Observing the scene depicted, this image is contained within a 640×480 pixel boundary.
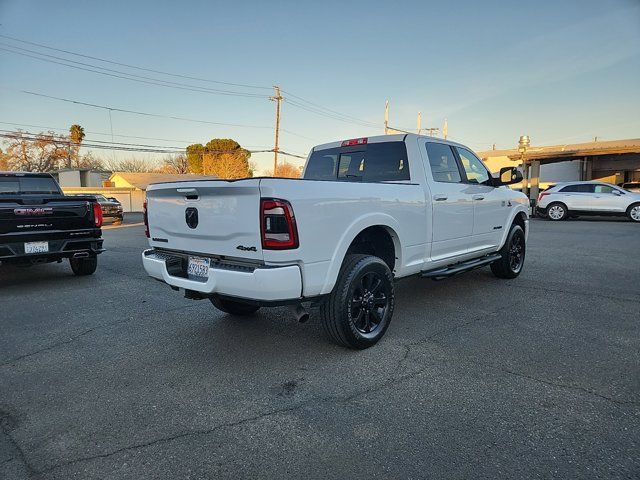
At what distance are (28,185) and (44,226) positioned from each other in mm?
1552

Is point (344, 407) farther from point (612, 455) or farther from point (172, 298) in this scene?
point (172, 298)

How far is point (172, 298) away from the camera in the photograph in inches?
220

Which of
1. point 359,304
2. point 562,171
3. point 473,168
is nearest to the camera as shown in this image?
point 359,304

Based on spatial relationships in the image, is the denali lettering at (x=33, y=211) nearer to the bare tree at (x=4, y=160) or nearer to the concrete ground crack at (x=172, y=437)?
the concrete ground crack at (x=172, y=437)

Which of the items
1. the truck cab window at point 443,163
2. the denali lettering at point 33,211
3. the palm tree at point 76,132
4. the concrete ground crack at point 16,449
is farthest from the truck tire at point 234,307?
the palm tree at point 76,132

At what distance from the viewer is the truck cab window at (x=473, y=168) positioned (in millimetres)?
5383

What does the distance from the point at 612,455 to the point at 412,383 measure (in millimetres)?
1222

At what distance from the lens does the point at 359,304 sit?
3613mm

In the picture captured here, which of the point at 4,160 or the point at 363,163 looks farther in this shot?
the point at 4,160

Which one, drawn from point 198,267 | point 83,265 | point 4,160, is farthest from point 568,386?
point 4,160

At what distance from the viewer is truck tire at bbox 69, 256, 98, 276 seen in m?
7.17

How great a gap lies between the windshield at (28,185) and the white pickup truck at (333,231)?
177 inches

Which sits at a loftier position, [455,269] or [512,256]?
[455,269]

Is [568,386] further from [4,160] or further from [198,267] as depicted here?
[4,160]
